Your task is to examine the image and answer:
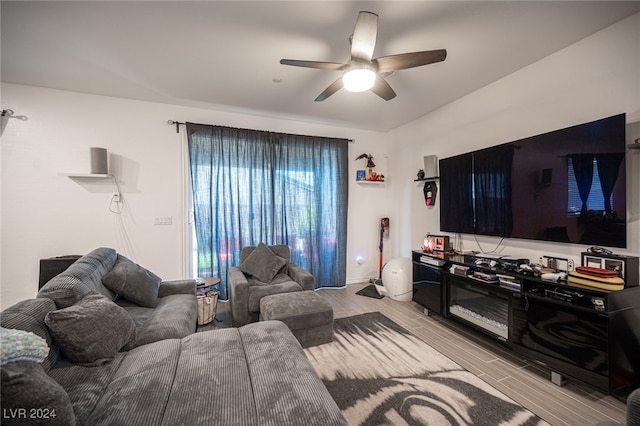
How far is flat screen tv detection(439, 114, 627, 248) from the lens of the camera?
1900 millimetres

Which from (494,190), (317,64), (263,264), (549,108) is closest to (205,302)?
(263,264)

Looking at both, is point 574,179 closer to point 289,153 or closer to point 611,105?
point 611,105

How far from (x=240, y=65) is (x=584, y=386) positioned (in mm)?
4010

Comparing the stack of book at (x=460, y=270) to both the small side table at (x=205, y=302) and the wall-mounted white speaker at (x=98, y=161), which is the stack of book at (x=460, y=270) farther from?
the wall-mounted white speaker at (x=98, y=161)

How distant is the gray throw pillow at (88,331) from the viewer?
1.37 metres

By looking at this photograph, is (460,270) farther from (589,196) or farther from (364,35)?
(364,35)

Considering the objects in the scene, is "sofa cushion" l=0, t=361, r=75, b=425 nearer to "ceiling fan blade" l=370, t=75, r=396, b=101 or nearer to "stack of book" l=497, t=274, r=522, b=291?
"ceiling fan blade" l=370, t=75, r=396, b=101

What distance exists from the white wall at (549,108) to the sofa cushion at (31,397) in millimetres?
3443

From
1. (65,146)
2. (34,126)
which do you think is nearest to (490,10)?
(65,146)

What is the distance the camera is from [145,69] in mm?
2643

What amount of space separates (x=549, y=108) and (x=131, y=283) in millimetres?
4215

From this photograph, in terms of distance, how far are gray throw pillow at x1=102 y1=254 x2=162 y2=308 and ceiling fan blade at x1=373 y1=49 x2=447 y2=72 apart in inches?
110

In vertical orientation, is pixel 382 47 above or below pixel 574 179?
above

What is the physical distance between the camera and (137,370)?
4.49 feet
